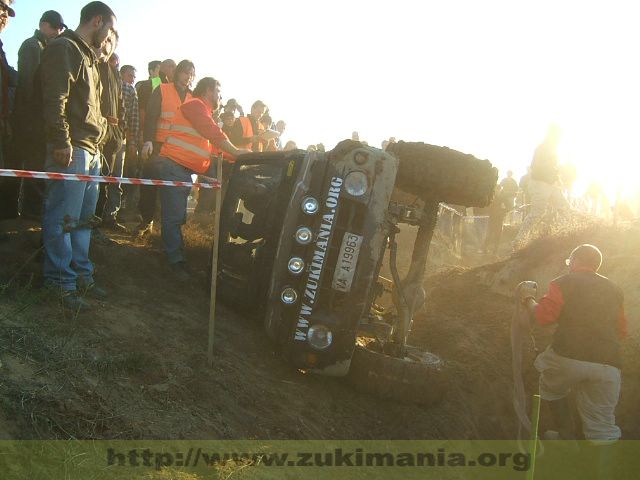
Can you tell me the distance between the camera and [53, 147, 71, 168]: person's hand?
450cm

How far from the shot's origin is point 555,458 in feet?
18.2

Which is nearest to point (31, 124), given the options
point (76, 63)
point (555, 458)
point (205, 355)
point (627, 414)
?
point (76, 63)

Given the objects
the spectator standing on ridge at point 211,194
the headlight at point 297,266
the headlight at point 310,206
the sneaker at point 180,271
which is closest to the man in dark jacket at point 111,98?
the sneaker at point 180,271

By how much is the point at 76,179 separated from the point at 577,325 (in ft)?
14.2

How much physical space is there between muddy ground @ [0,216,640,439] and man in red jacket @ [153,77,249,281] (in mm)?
266

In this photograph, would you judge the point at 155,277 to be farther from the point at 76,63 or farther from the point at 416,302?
the point at 416,302

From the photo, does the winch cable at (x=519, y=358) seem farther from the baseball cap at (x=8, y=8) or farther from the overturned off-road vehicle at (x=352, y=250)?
the baseball cap at (x=8, y=8)

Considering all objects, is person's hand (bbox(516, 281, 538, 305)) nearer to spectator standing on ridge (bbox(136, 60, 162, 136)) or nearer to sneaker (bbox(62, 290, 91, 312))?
sneaker (bbox(62, 290, 91, 312))

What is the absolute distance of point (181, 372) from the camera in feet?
14.1

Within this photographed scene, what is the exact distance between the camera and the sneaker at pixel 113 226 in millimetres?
7531

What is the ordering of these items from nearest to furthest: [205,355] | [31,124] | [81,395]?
[81,395] → [205,355] → [31,124]

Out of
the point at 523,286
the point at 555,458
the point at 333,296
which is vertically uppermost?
the point at 523,286

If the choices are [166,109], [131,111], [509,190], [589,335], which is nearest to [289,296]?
[589,335]

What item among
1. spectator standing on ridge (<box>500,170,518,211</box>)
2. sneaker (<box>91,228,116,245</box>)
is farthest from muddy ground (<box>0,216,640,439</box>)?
spectator standing on ridge (<box>500,170,518,211</box>)
